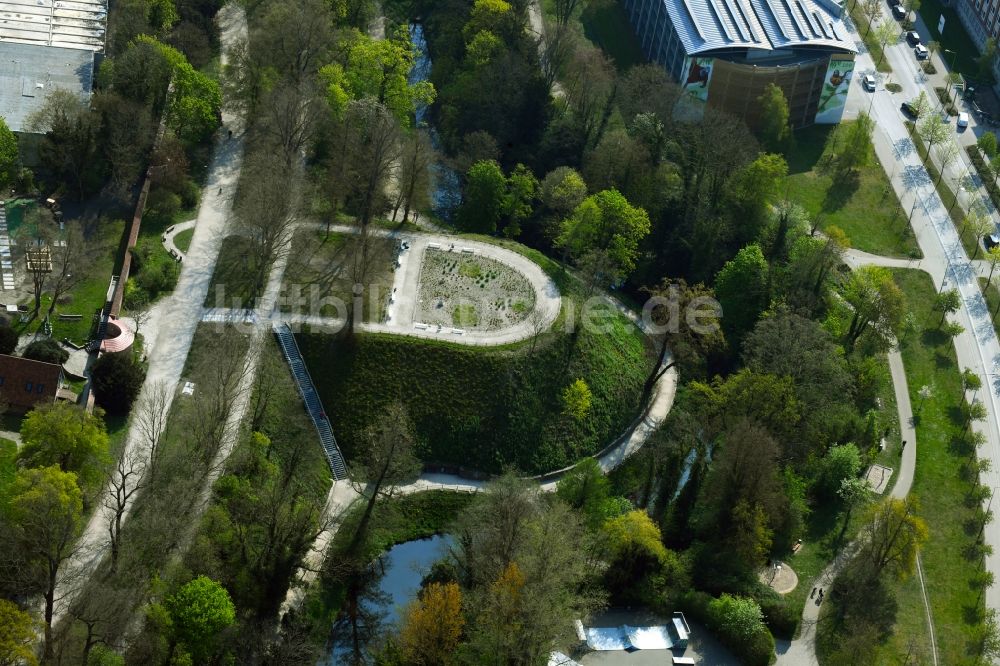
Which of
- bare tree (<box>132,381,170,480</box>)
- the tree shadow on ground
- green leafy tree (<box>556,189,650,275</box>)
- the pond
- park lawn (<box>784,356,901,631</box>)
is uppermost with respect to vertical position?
green leafy tree (<box>556,189,650,275</box>)

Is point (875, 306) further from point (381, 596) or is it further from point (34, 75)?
point (34, 75)

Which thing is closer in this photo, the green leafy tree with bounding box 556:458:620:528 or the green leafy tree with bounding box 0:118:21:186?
the green leafy tree with bounding box 556:458:620:528

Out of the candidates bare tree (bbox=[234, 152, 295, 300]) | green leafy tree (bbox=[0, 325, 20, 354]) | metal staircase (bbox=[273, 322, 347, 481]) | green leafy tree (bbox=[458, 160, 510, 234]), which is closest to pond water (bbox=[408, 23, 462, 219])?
green leafy tree (bbox=[458, 160, 510, 234])

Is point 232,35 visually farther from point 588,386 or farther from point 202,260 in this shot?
point 588,386

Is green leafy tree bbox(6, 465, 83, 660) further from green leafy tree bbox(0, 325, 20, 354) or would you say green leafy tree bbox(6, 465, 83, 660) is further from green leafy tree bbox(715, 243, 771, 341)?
green leafy tree bbox(715, 243, 771, 341)

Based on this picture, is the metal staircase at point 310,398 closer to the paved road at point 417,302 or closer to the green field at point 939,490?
the paved road at point 417,302

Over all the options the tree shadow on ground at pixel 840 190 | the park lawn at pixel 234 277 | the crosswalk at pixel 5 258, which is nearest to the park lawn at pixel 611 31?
the tree shadow on ground at pixel 840 190

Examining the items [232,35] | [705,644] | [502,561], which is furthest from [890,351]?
[232,35]
